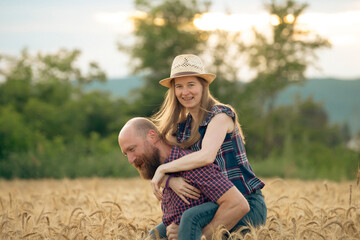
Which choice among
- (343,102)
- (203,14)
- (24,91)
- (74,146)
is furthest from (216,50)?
(343,102)

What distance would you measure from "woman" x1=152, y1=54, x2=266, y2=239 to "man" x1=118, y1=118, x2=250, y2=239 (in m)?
0.09

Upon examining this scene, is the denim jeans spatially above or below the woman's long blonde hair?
below

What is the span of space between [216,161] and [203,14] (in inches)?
1110

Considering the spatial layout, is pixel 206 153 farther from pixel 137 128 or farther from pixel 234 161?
pixel 137 128

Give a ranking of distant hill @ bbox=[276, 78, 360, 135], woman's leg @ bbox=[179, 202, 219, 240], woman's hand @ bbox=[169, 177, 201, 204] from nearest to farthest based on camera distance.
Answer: woman's leg @ bbox=[179, 202, 219, 240] → woman's hand @ bbox=[169, 177, 201, 204] → distant hill @ bbox=[276, 78, 360, 135]

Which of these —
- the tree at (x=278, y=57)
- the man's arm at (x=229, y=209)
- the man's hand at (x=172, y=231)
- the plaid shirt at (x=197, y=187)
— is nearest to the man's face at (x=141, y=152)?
the plaid shirt at (x=197, y=187)

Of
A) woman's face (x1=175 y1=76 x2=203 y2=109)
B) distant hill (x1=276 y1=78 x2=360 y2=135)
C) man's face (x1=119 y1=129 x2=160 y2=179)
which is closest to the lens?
man's face (x1=119 y1=129 x2=160 y2=179)

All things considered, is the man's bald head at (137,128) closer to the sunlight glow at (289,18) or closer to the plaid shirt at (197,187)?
the plaid shirt at (197,187)

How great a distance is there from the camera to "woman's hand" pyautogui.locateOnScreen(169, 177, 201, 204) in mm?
3789

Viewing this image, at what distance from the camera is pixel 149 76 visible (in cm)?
2978

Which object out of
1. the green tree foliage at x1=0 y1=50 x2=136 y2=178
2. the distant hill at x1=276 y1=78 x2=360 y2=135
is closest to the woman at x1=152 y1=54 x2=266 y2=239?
the green tree foliage at x1=0 y1=50 x2=136 y2=178

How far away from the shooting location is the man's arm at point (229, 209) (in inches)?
144

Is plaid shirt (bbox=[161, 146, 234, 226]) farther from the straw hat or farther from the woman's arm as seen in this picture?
the straw hat

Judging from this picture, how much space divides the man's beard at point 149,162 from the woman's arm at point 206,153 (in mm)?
183
